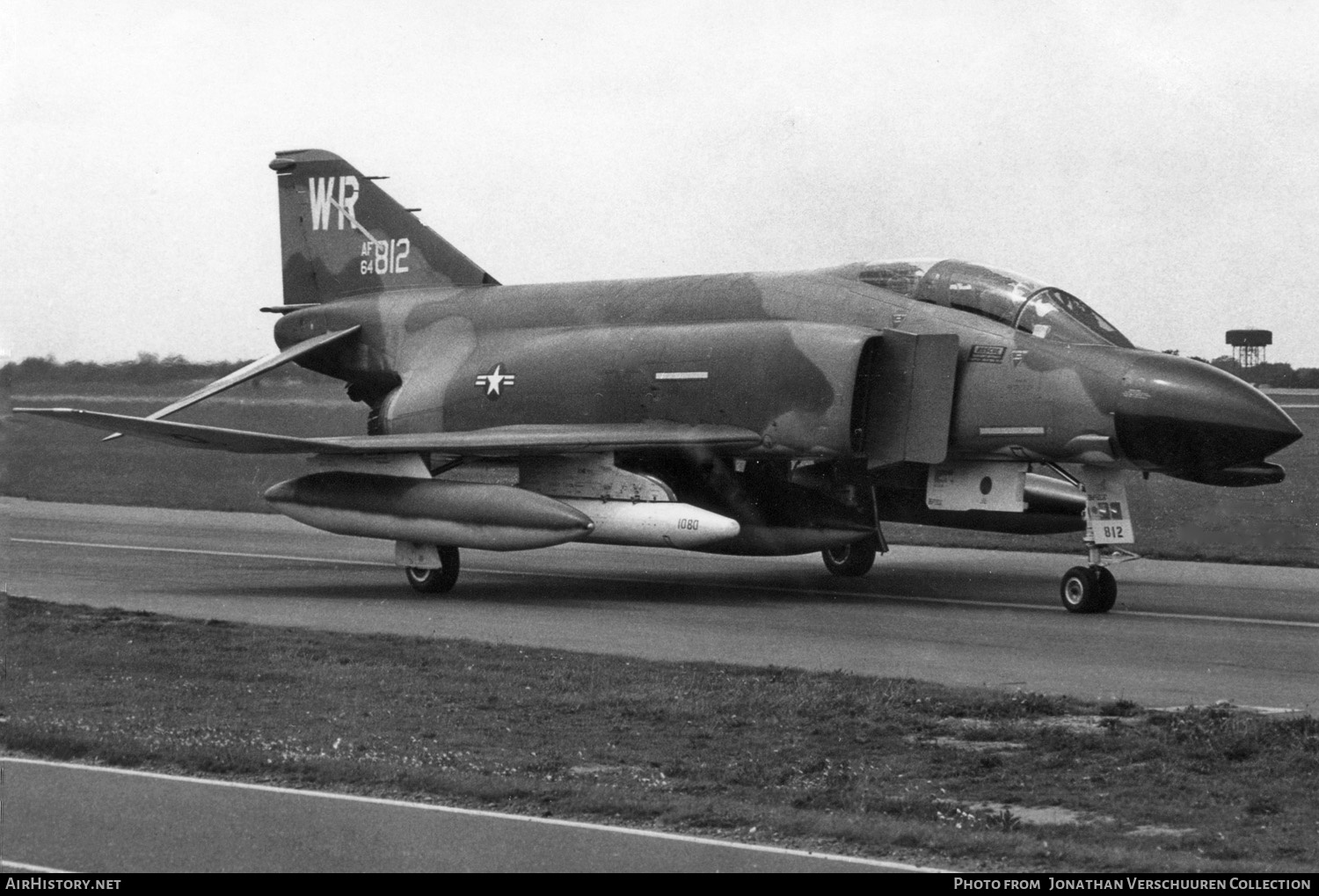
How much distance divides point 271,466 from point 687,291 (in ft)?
55.8

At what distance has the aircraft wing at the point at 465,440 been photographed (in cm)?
1673

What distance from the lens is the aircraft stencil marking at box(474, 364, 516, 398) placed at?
18875 millimetres

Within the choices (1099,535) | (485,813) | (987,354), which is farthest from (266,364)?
(485,813)

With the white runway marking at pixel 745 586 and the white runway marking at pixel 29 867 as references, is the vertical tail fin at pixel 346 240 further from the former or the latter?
the white runway marking at pixel 29 867

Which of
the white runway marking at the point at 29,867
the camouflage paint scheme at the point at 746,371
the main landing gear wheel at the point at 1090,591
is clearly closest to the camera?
the white runway marking at the point at 29,867

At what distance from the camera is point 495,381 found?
62.3 feet

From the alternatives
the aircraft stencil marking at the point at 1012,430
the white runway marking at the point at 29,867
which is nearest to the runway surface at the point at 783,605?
the aircraft stencil marking at the point at 1012,430

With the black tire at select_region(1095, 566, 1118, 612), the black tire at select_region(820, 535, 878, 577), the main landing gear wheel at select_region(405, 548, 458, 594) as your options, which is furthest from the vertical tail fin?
the black tire at select_region(1095, 566, 1118, 612)

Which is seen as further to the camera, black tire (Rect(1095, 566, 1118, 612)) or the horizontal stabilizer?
the horizontal stabilizer

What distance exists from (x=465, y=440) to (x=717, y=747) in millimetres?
8662

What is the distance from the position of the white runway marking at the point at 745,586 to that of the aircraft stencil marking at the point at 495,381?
6.96 feet

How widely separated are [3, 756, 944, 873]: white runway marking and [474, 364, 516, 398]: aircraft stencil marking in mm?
10472

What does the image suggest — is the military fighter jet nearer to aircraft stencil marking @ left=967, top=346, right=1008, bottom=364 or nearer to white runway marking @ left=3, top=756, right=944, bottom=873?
aircraft stencil marking @ left=967, top=346, right=1008, bottom=364

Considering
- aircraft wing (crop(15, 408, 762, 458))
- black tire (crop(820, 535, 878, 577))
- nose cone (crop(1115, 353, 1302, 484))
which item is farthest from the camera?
black tire (crop(820, 535, 878, 577))
